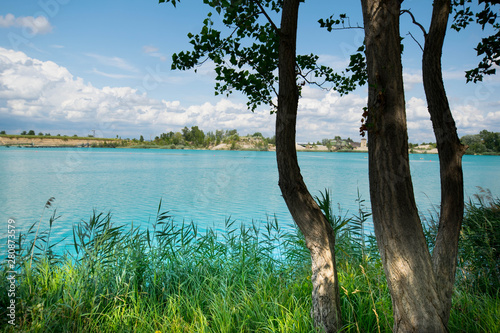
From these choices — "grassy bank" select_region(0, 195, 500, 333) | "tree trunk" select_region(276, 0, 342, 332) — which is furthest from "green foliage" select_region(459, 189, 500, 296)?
"tree trunk" select_region(276, 0, 342, 332)

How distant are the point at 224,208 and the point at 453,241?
12515 millimetres

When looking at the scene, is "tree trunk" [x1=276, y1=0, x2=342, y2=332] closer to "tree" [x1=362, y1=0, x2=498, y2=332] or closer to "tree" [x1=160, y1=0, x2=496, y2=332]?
"tree" [x1=160, y1=0, x2=496, y2=332]

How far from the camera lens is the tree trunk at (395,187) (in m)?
1.93

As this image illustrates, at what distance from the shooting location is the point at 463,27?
3730 mm

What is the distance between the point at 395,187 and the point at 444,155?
872 millimetres

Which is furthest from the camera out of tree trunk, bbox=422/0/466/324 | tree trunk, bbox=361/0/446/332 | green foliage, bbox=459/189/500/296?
green foliage, bbox=459/189/500/296

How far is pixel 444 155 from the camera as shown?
8.22 ft

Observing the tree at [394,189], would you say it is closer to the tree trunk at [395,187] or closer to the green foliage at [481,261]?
the tree trunk at [395,187]

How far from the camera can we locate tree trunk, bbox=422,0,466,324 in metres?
2.45

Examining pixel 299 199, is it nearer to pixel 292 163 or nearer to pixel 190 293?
pixel 292 163

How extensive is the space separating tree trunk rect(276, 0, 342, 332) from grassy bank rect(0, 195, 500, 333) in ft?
0.42

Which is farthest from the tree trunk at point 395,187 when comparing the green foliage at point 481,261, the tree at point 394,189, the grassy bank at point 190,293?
the green foliage at point 481,261

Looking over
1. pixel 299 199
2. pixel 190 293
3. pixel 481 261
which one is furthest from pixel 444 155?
pixel 190 293

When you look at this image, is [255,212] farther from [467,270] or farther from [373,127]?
[373,127]
